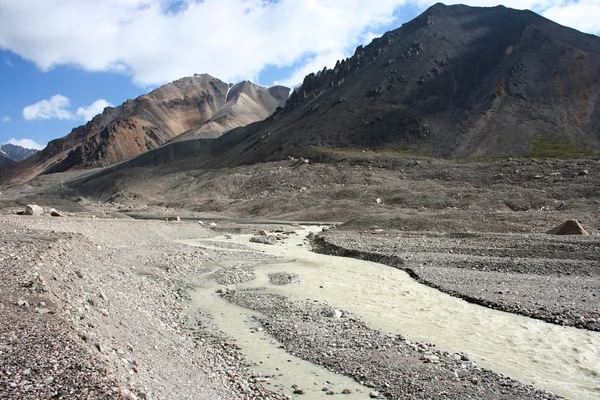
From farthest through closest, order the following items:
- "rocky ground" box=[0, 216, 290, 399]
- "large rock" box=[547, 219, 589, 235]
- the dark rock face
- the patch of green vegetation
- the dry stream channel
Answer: the dark rock face, the patch of green vegetation, "large rock" box=[547, 219, 589, 235], the dry stream channel, "rocky ground" box=[0, 216, 290, 399]

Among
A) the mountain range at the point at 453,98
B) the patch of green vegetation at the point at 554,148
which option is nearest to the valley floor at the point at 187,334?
the patch of green vegetation at the point at 554,148

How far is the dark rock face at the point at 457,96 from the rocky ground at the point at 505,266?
6600 centimetres

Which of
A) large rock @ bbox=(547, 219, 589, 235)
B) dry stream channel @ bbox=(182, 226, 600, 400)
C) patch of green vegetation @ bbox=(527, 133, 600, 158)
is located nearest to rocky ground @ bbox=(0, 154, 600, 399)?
dry stream channel @ bbox=(182, 226, 600, 400)

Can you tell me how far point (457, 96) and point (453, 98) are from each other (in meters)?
1.39

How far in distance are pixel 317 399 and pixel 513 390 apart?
4.72 metres

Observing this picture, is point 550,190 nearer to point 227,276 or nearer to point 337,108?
point 227,276

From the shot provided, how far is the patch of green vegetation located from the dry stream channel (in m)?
75.7

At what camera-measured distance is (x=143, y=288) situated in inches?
789

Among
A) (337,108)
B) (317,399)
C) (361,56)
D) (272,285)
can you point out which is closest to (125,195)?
(337,108)

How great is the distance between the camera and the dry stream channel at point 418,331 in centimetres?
1264

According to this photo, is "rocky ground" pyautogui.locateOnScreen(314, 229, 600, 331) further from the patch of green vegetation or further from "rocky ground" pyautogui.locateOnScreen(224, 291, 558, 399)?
the patch of green vegetation

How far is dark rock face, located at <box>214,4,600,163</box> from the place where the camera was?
103938mm

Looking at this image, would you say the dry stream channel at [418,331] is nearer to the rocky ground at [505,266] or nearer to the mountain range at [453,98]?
the rocky ground at [505,266]

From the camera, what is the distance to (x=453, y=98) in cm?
12019
